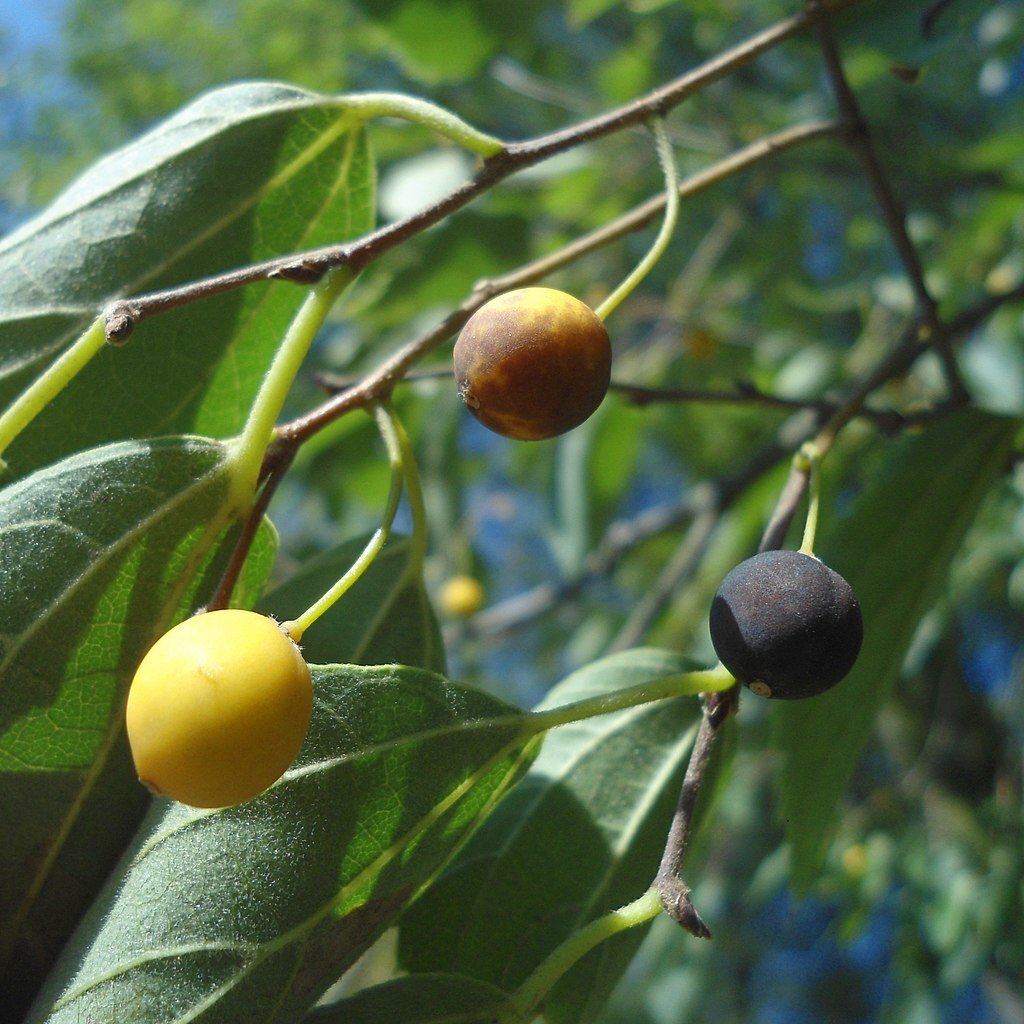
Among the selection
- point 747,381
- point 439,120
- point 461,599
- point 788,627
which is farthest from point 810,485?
point 461,599

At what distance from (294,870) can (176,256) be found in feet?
1.95

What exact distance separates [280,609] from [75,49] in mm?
6497

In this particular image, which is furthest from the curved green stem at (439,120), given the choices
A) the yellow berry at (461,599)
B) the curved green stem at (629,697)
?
the yellow berry at (461,599)

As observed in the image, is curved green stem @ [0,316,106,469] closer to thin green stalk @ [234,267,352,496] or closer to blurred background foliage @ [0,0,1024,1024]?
thin green stalk @ [234,267,352,496]

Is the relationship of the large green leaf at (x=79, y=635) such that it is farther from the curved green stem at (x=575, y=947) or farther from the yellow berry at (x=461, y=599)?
the yellow berry at (x=461, y=599)

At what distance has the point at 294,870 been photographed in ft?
2.50

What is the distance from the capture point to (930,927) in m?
3.01

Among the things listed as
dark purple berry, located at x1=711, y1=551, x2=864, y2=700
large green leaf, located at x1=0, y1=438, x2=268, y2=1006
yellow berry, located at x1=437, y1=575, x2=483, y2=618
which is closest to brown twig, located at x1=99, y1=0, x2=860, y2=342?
large green leaf, located at x1=0, y1=438, x2=268, y2=1006

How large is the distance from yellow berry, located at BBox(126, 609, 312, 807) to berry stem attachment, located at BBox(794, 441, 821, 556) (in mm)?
416

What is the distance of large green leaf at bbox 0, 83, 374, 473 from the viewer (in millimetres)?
973

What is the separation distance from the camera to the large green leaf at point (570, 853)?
0.92 metres

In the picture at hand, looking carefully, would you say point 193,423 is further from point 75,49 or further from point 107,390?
point 75,49

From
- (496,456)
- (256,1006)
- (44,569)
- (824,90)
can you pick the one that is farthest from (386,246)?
(496,456)

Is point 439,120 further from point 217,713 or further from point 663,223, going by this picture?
point 217,713
